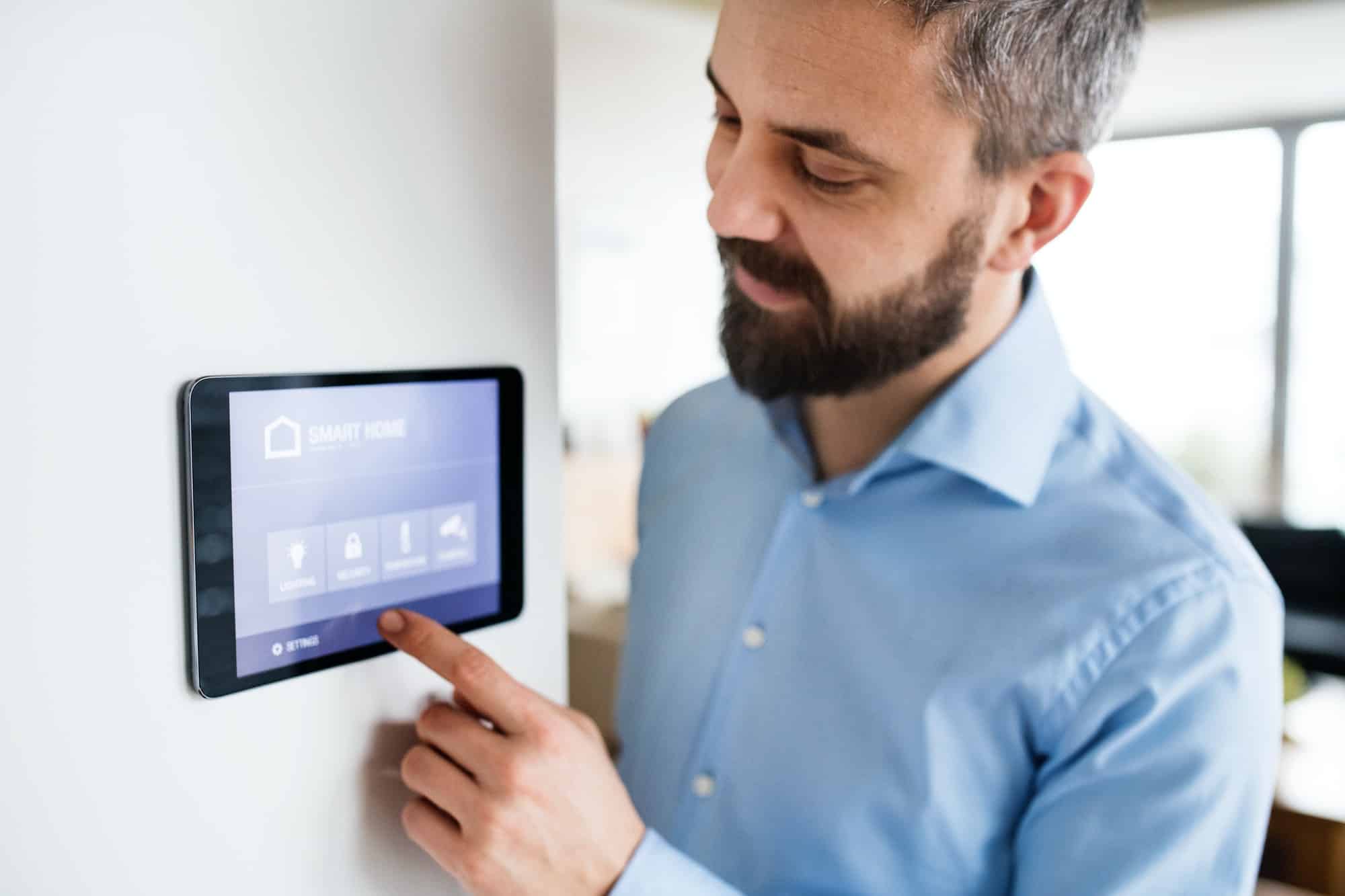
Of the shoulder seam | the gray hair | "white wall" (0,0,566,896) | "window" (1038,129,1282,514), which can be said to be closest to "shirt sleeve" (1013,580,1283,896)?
the shoulder seam

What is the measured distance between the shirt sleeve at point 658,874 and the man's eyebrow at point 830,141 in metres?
0.48

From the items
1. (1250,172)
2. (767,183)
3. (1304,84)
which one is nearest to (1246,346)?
(1250,172)

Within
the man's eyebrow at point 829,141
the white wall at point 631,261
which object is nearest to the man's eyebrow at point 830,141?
the man's eyebrow at point 829,141

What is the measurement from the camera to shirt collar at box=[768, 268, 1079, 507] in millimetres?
780

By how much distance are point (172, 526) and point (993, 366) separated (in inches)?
26.2

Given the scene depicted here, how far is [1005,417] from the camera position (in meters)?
0.80

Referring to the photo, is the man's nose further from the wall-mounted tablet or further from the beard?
the wall-mounted tablet

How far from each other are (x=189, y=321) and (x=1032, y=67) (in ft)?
2.01

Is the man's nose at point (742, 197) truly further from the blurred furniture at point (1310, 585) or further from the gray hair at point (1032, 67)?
the blurred furniture at point (1310, 585)

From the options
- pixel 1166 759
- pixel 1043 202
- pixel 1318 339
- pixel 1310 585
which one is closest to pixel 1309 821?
pixel 1310 585

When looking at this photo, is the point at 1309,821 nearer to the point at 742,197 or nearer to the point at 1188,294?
the point at 742,197

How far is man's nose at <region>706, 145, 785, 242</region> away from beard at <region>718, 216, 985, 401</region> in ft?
0.15

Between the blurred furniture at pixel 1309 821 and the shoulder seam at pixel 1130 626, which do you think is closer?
the shoulder seam at pixel 1130 626

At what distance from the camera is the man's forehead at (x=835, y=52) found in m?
0.64
